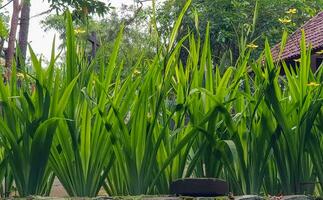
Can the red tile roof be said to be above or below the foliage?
above

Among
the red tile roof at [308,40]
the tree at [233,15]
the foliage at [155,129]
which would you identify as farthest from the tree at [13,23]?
the tree at [233,15]

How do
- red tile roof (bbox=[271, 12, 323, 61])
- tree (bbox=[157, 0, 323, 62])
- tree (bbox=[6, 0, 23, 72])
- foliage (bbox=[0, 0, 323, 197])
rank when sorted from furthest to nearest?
tree (bbox=[157, 0, 323, 62]) → red tile roof (bbox=[271, 12, 323, 61]) → tree (bbox=[6, 0, 23, 72]) → foliage (bbox=[0, 0, 323, 197])

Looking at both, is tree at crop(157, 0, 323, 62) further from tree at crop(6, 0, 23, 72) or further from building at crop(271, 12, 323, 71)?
tree at crop(6, 0, 23, 72)

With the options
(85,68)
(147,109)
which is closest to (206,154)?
(147,109)

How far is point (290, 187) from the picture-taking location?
2707 mm

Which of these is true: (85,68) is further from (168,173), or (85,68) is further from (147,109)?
(168,173)

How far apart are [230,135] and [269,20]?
13718mm

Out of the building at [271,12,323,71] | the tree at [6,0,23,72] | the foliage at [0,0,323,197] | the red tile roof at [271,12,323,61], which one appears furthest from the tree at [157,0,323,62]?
the foliage at [0,0,323,197]

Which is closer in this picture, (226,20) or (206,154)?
(206,154)

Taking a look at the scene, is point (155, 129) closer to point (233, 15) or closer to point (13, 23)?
point (13, 23)

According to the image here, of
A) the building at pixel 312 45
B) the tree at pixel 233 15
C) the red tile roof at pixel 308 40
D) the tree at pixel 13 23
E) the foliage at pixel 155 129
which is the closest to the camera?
the foliage at pixel 155 129

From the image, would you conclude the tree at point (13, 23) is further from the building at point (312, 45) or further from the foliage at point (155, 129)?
the building at point (312, 45)

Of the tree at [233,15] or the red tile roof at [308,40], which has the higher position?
the tree at [233,15]

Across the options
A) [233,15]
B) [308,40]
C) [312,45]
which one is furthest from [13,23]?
[233,15]
